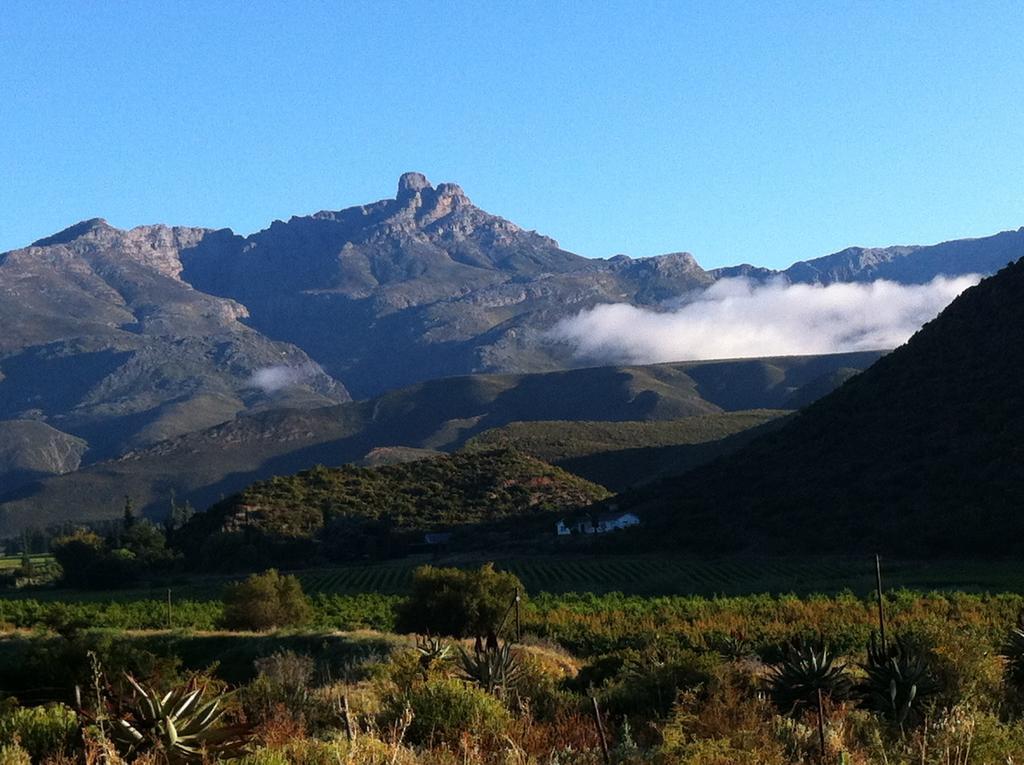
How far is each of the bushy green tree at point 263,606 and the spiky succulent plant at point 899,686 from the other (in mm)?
33720

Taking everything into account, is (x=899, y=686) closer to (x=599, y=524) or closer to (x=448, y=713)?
(x=448, y=713)

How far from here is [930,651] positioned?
47.3 ft

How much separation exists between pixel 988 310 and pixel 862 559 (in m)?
27.7

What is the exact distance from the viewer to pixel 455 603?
39812mm

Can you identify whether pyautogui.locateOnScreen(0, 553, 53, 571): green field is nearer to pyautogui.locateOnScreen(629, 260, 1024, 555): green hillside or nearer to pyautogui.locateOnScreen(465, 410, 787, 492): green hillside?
pyautogui.locateOnScreen(465, 410, 787, 492): green hillside

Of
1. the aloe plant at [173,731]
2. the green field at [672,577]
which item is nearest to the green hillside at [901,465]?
the green field at [672,577]

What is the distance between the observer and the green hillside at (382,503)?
87750mm

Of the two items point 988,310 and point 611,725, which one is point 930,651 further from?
point 988,310

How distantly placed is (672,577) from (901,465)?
19101 mm

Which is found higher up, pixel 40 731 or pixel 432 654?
pixel 40 731

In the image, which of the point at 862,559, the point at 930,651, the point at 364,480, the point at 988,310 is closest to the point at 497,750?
the point at 930,651

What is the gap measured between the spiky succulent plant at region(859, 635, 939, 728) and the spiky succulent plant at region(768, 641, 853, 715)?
15.8 inches

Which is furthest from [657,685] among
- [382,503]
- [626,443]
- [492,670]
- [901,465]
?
[626,443]

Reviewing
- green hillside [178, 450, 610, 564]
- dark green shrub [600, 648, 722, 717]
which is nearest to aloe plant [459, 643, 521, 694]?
dark green shrub [600, 648, 722, 717]
